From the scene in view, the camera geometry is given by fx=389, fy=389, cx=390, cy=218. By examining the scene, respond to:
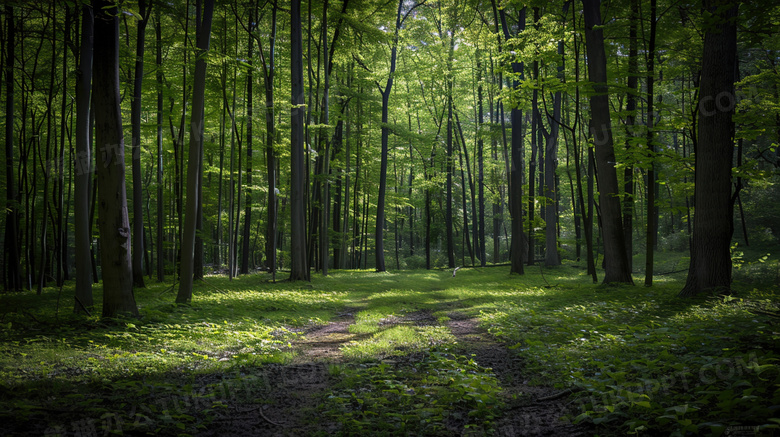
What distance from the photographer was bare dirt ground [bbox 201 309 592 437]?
3.14m

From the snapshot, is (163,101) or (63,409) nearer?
(63,409)

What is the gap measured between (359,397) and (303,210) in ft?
36.9

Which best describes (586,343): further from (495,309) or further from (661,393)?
(495,309)

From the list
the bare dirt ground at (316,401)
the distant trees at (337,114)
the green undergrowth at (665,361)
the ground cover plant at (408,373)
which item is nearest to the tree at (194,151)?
the distant trees at (337,114)

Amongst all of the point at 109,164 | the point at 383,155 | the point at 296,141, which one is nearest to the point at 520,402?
the point at 109,164

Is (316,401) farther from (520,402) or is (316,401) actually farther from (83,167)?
(83,167)

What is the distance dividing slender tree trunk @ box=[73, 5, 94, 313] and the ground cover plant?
1.11 metres

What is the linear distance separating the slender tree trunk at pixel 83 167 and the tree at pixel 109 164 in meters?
1.33

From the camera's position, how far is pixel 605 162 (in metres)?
10.4

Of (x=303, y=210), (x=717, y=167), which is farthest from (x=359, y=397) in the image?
(x=303, y=210)

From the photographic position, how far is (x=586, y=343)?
4.97 meters

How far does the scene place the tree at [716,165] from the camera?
731 centimetres

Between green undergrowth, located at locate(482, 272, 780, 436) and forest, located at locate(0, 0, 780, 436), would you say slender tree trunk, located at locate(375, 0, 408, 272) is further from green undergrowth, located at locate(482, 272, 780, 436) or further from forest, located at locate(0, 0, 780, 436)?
green undergrowth, located at locate(482, 272, 780, 436)

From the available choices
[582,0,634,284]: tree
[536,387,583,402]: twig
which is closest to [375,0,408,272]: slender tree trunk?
[582,0,634,284]: tree
